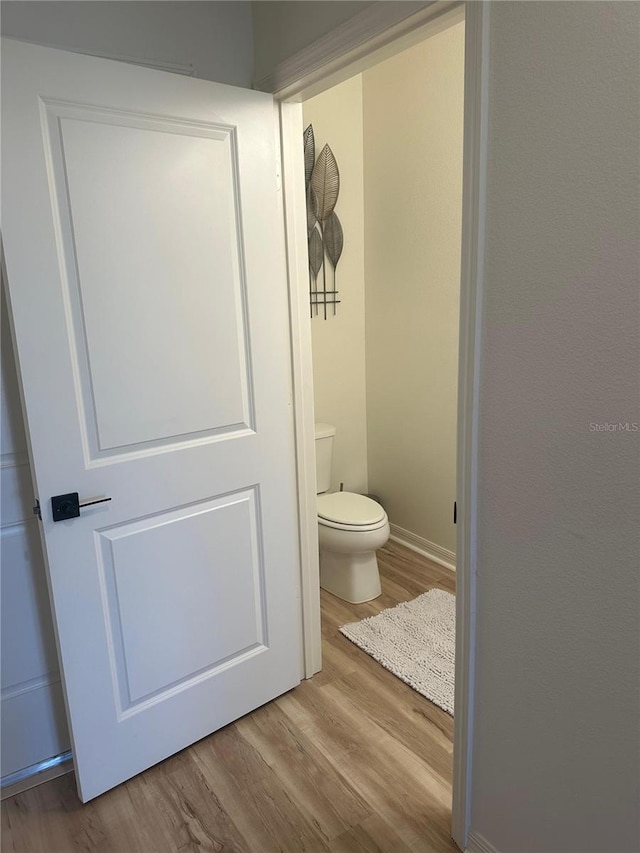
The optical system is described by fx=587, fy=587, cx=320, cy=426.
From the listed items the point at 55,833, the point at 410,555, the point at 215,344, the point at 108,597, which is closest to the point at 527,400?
the point at 215,344

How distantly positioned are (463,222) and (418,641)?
1.75 meters

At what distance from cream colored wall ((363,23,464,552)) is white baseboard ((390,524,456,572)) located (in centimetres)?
3

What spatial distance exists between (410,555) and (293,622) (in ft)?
4.00

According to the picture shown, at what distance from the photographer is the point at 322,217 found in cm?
297

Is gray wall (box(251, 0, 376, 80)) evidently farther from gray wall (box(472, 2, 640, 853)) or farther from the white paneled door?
gray wall (box(472, 2, 640, 853))

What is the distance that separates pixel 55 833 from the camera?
1625 mm

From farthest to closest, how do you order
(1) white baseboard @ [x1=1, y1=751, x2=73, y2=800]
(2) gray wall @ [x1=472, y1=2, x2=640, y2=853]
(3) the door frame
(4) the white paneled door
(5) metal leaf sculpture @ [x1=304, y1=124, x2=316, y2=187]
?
(5) metal leaf sculpture @ [x1=304, y1=124, x2=316, y2=187] < (1) white baseboard @ [x1=1, y1=751, x2=73, y2=800] < (4) the white paneled door < (3) the door frame < (2) gray wall @ [x1=472, y1=2, x2=640, y2=853]

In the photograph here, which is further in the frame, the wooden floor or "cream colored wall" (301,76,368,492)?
"cream colored wall" (301,76,368,492)

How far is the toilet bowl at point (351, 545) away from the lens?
8.60 feet

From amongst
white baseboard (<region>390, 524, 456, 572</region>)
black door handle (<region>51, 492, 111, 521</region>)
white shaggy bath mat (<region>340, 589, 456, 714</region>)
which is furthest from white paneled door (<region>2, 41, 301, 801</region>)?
white baseboard (<region>390, 524, 456, 572</region>)

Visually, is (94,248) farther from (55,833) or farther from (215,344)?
(55,833)

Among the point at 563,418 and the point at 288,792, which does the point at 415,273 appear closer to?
the point at 563,418

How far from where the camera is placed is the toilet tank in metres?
2.98

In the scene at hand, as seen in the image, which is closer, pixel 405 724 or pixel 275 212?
pixel 275 212
